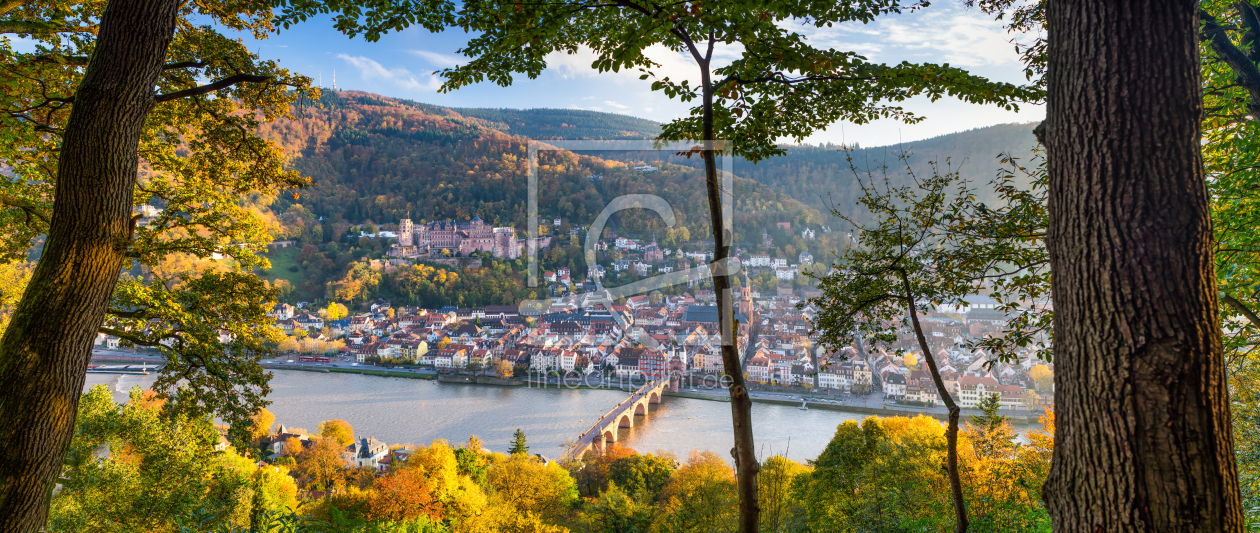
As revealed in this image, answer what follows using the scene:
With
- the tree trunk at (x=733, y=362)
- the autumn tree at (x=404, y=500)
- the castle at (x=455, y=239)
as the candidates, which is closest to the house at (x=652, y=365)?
the autumn tree at (x=404, y=500)

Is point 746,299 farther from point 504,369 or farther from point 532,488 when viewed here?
point 504,369

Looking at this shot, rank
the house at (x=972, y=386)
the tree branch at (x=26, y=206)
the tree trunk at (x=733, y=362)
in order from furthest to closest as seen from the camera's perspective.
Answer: the house at (x=972, y=386) < the tree branch at (x=26, y=206) < the tree trunk at (x=733, y=362)

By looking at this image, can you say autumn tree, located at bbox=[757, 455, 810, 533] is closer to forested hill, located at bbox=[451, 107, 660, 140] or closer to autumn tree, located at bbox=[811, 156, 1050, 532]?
autumn tree, located at bbox=[811, 156, 1050, 532]

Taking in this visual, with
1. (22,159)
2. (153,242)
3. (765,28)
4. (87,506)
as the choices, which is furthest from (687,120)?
(87,506)

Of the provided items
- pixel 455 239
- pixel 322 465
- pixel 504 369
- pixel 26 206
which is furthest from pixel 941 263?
pixel 455 239

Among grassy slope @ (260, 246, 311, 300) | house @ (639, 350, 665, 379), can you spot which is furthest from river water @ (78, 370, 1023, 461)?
grassy slope @ (260, 246, 311, 300)

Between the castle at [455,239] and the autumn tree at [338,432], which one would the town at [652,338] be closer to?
the castle at [455,239]

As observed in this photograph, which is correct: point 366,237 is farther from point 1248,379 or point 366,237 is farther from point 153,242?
point 1248,379
